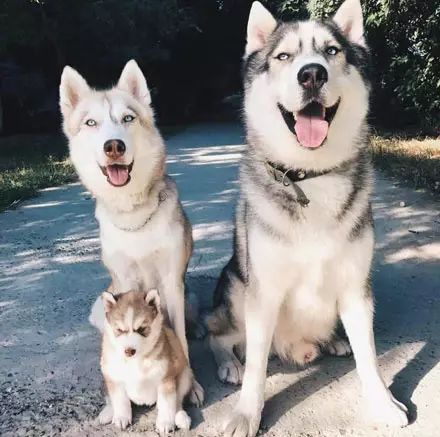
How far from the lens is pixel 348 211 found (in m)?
2.59

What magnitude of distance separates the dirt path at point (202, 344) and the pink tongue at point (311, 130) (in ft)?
4.42

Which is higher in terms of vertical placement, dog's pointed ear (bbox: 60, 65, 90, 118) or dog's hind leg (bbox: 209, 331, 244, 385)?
dog's pointed ear (bbox: 60, 65, 90, 118)

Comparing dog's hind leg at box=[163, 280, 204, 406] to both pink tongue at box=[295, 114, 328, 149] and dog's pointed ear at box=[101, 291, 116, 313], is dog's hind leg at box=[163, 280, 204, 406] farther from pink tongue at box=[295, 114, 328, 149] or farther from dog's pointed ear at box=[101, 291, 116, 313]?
pink tongue at box=[295, 114, 328, 149]

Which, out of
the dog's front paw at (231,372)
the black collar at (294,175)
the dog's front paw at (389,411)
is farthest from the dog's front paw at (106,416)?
the black collar at (294,175)

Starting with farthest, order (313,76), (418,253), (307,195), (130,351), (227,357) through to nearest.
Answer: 1. (418,253)
2. (227,357)
3. (307,195)
4. (130,351)
5. (313,76)

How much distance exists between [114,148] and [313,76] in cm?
114

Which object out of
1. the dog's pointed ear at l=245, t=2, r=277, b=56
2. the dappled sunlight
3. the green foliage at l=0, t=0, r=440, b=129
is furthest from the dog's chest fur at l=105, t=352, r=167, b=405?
the green foliage at l=0, t=0, r=440, b=129

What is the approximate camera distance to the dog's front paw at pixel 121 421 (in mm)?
2566

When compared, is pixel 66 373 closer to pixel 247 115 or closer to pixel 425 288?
pixel 247 115

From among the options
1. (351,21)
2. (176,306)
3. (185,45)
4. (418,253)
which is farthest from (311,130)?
(185,45)

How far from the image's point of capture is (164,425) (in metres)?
2.53

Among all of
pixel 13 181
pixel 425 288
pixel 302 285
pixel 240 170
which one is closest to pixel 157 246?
pixel 240 170

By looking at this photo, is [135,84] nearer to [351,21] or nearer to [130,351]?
[351,21]

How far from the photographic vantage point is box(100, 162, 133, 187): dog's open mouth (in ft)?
9.62
